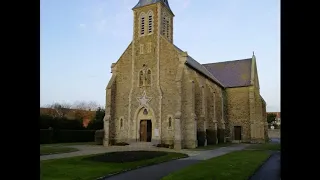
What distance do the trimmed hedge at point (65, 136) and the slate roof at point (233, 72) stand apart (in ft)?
64.5

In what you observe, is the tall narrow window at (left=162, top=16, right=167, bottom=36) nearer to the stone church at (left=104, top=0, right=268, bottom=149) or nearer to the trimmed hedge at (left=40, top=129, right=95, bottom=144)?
Result: the stone church at (left=104, top=0, right=268, bottom=149)

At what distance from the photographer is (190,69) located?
28.0 meters

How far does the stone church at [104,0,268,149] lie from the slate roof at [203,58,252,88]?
7591 millimetres

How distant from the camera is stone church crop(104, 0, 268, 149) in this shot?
26.5 meters

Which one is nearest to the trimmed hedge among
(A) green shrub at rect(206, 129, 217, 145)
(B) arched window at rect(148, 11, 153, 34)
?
(B) arched window at rect(148, 11, 153, 34)

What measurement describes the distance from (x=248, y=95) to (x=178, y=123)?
17395mm

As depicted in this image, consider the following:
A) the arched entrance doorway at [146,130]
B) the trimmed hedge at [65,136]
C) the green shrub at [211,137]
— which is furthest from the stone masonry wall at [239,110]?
the trimmed hedge at [65,136]

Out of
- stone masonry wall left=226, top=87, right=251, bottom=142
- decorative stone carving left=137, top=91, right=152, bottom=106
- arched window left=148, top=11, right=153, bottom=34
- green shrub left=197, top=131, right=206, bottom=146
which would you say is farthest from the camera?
stone masonry wall left=226, top=87, right=251, bottom=142

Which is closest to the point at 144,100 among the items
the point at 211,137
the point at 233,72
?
the point at 211,137

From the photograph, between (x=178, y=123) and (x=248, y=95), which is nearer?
(x=178, y=123)

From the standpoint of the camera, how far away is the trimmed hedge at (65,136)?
31391mm

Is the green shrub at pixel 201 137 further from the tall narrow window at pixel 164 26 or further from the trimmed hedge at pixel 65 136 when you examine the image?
the trimmed hedge at pixel 65 136
